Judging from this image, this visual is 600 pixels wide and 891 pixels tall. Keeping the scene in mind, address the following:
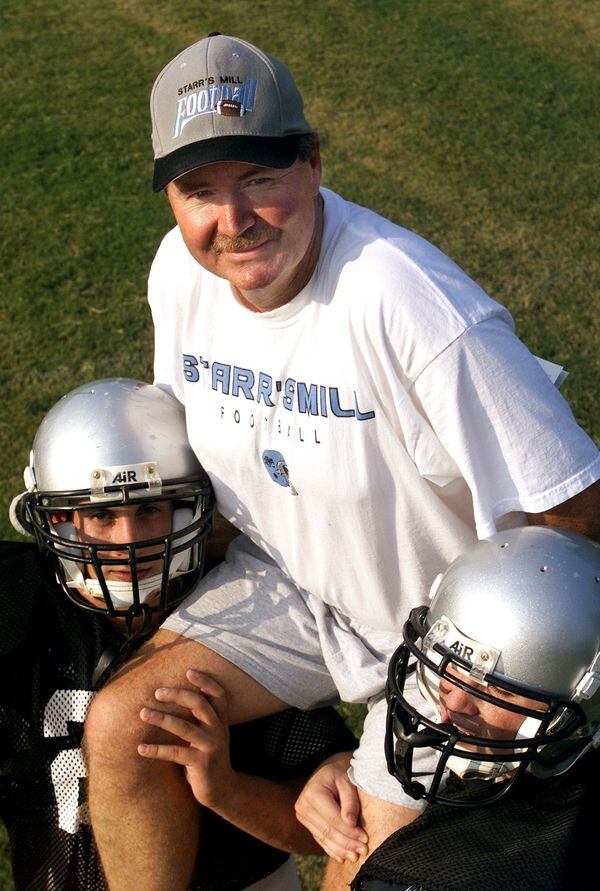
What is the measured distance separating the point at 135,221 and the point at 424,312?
3.99 m

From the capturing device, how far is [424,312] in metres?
2.23

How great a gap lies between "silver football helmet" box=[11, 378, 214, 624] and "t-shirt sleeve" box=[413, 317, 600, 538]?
75 cm

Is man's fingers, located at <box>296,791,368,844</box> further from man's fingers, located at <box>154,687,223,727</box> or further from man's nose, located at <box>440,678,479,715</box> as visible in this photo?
man's nose, located at <box>440,678,479,715</box>

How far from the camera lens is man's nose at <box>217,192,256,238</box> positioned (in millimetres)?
2328

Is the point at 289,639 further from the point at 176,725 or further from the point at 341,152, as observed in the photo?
the point at 341,152

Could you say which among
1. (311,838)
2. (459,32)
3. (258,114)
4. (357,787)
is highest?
(459,32)

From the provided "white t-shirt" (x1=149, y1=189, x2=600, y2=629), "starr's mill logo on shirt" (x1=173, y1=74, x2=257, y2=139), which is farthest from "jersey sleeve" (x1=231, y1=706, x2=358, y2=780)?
"starr's mill logo on shirt" (x1=173, y1=74, x2=257, y2=139)

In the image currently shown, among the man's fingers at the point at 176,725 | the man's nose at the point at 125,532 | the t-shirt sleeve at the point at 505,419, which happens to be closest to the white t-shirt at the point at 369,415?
the t-shirt sleeve at the point at 505,419

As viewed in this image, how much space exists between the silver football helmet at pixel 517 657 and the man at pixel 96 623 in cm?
64

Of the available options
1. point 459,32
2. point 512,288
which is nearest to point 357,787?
point 512,288

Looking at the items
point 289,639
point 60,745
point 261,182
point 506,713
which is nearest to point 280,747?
point 289,639

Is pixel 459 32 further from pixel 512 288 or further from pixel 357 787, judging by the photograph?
pixel 357 787

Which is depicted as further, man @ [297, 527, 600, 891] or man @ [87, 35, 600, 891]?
man @ [87, 35, 600, 891]

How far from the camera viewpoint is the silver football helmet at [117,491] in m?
2.58
